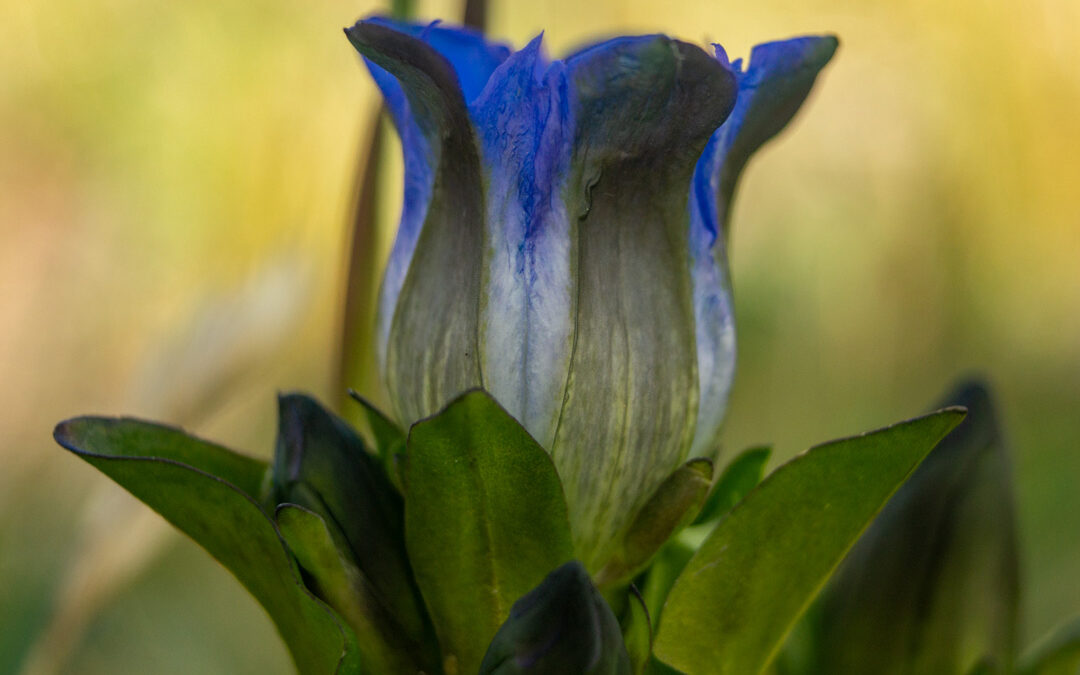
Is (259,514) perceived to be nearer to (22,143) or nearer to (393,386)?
(393,386)

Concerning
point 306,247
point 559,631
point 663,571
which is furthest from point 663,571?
point 306,247

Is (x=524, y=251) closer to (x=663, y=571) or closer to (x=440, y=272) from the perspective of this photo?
(x=440, y=272)

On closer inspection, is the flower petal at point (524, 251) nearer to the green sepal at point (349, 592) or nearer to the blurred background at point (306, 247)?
the green sepal at point (349, 592)

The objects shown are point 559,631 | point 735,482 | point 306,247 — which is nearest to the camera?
point 559,631

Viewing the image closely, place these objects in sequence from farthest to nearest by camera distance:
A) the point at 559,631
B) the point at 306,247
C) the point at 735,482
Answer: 1. the point at 306,247
2. the point at 735,482
3. the point at 559,631

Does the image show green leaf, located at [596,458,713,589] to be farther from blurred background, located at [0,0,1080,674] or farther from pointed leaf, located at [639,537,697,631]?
blurred background, located at [0,0,1080,674]
